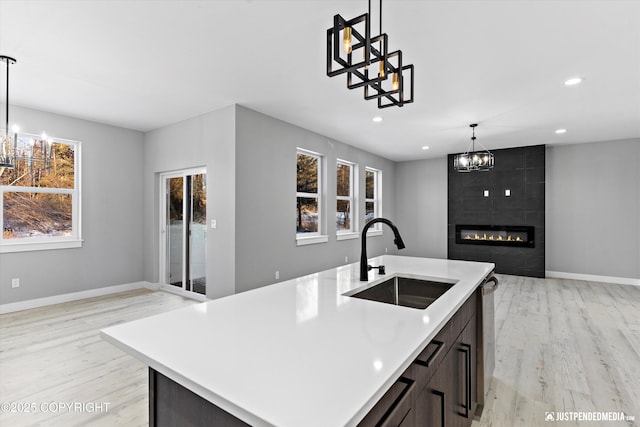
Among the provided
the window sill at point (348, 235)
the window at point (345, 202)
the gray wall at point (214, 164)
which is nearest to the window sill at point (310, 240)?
the window sill at point (348, 235)

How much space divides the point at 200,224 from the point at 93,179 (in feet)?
5.65

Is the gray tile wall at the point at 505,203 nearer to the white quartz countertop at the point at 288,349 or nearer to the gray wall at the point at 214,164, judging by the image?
the gray wall at the point at 214,164

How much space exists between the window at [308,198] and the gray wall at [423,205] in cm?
336

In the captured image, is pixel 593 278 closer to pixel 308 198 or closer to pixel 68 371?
pixel 308 198

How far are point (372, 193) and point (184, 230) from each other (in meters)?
4.44

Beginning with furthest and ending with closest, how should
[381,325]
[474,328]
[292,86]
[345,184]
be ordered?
[345,184] < [292,86] < [474,328] < [381,325]

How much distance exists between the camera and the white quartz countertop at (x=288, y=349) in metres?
0.69

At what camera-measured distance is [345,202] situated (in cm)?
675

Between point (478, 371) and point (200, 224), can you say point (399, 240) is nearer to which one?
point (478, 371)

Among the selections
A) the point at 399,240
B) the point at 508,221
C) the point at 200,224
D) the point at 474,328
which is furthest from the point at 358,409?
the point at 508,221

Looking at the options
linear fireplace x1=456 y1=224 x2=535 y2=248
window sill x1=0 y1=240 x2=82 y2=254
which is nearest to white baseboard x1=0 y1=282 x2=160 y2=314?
window sill x1=0 y1=240 x2=82 y2=254

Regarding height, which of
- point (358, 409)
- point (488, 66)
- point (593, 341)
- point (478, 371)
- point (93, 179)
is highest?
point (488, 66)

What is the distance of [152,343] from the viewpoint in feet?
3.25

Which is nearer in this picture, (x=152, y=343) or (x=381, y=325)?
(x=152, y=343)
